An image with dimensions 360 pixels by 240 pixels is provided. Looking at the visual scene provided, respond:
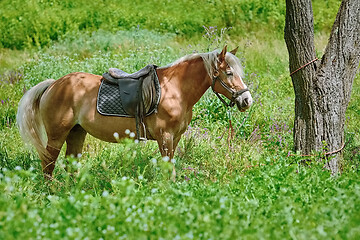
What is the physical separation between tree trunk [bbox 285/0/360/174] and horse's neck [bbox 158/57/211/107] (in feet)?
3.84

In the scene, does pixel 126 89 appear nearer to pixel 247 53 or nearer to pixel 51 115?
pixel 51 115

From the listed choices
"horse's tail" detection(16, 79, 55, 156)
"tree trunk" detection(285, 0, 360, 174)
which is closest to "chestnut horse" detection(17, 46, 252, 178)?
"horse's tail" detection(16, 79, 55, 156)

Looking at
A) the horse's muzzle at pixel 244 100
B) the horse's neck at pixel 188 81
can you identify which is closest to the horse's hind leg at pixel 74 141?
the horse's neck at pixel 188 81

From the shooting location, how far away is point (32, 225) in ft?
10.3

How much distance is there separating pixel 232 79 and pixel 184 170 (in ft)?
4.71

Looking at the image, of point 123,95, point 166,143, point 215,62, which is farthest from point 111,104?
point 215,62

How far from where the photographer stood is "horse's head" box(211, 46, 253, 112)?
15.5ft

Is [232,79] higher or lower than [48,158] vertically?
higher

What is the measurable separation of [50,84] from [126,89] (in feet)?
3.59

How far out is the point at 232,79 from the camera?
4.77 m

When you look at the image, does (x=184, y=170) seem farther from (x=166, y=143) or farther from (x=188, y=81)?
(x=188, y=81)

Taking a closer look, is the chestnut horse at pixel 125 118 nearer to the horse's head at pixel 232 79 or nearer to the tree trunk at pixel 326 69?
the horse's head at pixel 232 79

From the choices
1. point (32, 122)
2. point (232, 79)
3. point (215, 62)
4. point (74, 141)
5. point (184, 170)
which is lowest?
point (184, 170)

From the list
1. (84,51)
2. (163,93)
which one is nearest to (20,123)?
(163,93)
